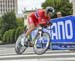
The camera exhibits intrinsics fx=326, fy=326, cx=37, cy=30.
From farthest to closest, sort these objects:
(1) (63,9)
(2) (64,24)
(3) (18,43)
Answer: (1) (63,9) → (2) (64,24) → (3) (18,43)

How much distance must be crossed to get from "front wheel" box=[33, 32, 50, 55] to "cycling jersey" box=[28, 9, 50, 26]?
310 mm

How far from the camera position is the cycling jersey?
764 cm

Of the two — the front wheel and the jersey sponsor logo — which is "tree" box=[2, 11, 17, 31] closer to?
the jersey sponsor logo

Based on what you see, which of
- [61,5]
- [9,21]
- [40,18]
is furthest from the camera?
[9,21]

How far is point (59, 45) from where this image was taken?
1216 cm

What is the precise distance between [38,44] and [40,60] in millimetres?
1783

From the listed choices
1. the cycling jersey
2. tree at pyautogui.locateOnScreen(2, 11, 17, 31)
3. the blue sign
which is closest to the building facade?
tree at pyautogui.locateOnScreen(2, 11, 17, 31)

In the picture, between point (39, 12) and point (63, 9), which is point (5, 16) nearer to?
point (63, 9)

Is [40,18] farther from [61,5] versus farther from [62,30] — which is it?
[61,5]

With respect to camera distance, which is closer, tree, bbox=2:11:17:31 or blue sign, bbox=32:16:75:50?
blue sign, bbox=32:16:75:50

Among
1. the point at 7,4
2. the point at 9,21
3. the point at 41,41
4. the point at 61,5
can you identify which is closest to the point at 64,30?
the point at 41,41

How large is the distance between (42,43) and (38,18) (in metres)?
0.60

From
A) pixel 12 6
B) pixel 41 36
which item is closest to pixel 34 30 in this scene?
pixel 41 36

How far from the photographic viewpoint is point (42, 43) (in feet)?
25.4
